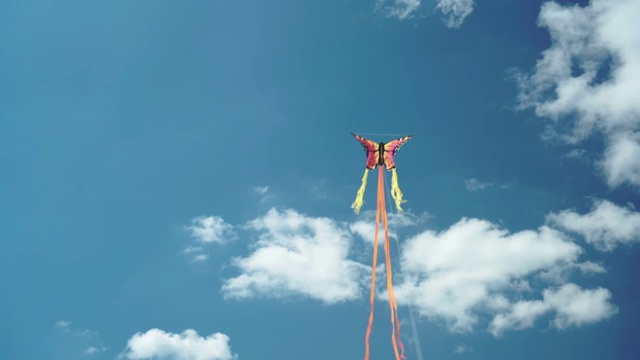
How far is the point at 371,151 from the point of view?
4278 cm

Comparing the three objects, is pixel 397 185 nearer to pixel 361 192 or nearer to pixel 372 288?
pixel 361 192

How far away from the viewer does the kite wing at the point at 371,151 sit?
42.6 m

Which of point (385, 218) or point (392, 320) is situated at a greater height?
point (385, 218)

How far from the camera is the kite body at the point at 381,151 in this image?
42594 millimetres

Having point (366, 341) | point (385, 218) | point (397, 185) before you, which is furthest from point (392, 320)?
point (397, 185)

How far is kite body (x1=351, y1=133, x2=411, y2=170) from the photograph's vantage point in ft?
140

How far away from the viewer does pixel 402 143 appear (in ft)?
141

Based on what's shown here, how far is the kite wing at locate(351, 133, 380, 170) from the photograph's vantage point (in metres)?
42.6

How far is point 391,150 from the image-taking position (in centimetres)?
4281

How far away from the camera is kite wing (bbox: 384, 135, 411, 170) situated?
4269 centimetres

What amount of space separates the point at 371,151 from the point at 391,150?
147cm

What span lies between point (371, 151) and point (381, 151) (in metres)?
0.73

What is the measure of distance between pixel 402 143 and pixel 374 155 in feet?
7.47

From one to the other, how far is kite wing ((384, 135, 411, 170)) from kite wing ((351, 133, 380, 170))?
59cm
